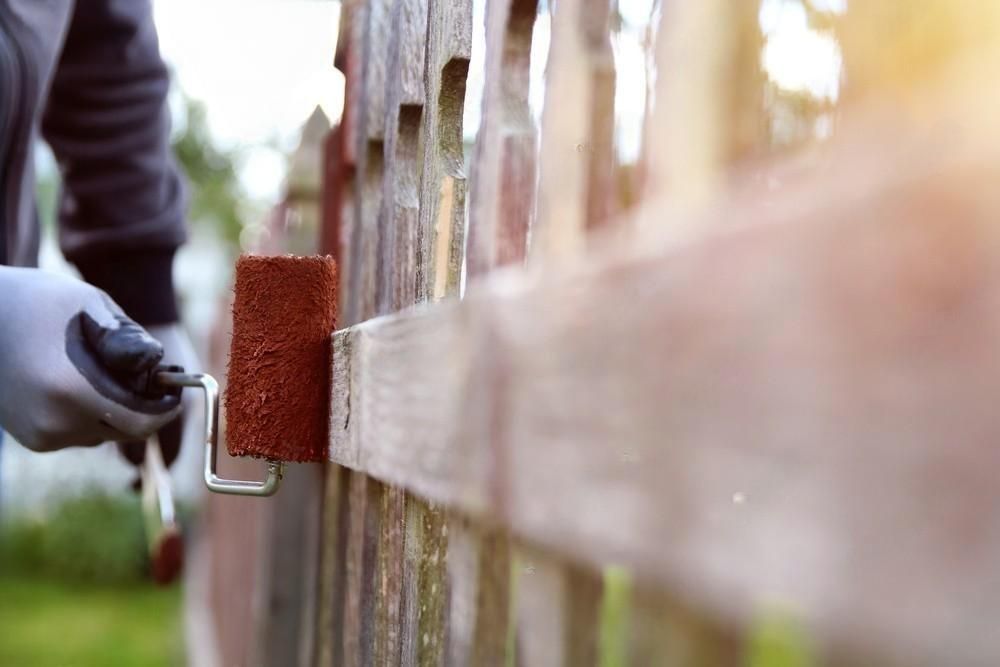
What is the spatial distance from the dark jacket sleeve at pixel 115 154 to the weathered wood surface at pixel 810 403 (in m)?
2.68

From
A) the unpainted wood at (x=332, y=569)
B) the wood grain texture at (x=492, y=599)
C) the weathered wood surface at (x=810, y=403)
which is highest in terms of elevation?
the weathered wood surface at (x=810, y=403)

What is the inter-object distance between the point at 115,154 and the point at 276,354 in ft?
6.54

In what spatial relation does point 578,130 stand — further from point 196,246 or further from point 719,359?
point 196,246

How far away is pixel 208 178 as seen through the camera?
13828mm

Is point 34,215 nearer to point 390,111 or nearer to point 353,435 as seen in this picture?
point 390,111

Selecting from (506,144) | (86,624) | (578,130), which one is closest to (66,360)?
(506,144)

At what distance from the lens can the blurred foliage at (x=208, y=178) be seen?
1355 cm

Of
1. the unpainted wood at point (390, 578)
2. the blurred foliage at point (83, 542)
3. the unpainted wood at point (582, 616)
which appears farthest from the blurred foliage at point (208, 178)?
the unpainted wood at point (582, 616)

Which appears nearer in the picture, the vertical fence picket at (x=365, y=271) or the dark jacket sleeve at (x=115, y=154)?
the vertical fence picket at (x=365, y=271)


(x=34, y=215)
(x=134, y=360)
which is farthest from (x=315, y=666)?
(x=34, y=215)

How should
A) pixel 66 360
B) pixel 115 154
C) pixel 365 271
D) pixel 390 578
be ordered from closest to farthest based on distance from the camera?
pixel 390 578
pixel 365 271
pixel 66 360
pixel 115 154

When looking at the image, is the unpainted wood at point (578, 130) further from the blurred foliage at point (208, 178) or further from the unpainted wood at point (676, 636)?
the blurred foliage at point (208, 178)

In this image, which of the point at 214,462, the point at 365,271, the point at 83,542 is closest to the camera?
the point at 214,462

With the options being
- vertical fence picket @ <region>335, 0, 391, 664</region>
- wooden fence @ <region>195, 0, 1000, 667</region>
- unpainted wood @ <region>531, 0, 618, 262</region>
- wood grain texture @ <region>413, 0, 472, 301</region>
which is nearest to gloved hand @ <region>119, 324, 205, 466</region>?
vertical fence picket @ <region>335, 0, 391, 664</region>
